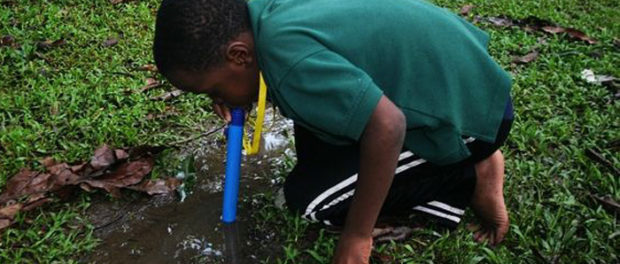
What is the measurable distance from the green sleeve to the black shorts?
1.83 ft

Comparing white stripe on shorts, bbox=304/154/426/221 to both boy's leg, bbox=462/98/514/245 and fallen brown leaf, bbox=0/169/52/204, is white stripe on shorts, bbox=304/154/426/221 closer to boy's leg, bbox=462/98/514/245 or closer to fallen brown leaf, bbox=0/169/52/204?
boy's leg, bbox=462/98/514/245

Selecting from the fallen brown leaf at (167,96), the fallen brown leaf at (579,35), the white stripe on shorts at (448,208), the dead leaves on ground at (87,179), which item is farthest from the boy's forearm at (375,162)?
the fallen brown leaf at (579,35)

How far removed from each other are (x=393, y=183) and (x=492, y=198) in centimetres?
38

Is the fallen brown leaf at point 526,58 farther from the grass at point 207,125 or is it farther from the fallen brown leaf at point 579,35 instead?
the fallen brown leaf at point 579,35

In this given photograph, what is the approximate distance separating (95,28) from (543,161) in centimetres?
Answer: 305

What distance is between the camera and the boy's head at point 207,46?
1.47m

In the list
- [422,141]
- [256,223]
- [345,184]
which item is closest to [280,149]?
[256,223]

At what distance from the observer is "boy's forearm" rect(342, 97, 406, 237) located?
1.46 meters

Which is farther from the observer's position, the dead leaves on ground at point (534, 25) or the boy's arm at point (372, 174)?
the dead leaves on ground at point (534, 25)

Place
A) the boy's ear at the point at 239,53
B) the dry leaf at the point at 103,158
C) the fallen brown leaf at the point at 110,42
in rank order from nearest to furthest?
the boy's ear at the point at 239,53, the dry leaf at the point at 103,158, the fallen brown leaf at the point at 110,42

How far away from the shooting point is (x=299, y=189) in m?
2.10

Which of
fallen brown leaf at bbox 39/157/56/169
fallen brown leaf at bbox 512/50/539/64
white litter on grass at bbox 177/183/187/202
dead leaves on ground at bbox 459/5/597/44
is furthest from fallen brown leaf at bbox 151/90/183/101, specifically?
dead leaves on ground at bbox 459/5/597/44

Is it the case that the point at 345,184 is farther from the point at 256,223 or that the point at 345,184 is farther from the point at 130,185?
the point at 130,185

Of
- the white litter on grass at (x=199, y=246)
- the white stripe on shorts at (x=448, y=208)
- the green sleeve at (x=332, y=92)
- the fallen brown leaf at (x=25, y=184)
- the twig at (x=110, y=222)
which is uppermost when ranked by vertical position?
the green sleeve at (x=332, y=92)
